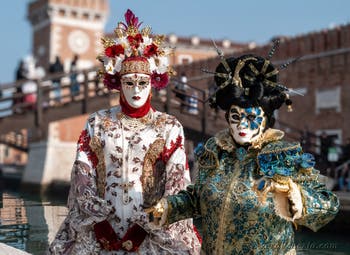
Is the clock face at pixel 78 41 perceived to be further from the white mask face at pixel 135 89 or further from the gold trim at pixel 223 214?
the gold trim at pixel 223 214

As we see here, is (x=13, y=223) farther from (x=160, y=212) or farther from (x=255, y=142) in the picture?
(x=255, y=142)

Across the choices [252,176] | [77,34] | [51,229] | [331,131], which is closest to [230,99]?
[252,176]

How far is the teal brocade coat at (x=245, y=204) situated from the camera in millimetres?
2750

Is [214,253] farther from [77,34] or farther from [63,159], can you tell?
[77,34]

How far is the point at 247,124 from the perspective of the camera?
289cm

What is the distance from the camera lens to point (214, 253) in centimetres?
291

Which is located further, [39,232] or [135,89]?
[39,232]

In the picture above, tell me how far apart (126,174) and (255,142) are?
1122 mm

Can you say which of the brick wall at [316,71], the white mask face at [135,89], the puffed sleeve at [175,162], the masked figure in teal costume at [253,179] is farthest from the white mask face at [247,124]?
the brick wall at [316,71]

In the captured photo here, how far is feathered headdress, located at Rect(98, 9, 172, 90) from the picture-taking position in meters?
3.96

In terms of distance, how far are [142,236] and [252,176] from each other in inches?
43.1

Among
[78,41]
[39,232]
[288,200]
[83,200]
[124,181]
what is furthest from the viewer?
[78,41]

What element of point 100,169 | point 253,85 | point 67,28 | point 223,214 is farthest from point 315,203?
point 67,28

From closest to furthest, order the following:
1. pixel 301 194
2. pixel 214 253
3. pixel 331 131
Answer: pixel 301 194 → pixel 214 253 → pixel 331 131
